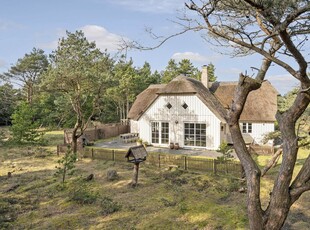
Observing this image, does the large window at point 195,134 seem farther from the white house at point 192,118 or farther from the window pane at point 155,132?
the window pane at point 155,132

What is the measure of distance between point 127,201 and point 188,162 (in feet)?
18.2

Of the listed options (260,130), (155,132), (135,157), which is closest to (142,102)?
(155,132)

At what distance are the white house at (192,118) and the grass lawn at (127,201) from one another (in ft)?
23.0

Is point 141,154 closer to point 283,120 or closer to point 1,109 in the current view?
point 283,120

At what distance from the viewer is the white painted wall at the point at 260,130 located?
22875 mm

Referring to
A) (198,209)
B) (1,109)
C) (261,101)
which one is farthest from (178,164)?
(1,109)

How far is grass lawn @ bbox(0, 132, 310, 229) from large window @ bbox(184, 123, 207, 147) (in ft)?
22.5

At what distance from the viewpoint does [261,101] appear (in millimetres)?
24328

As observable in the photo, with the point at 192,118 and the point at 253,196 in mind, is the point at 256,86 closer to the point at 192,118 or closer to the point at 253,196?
the point at 253,196

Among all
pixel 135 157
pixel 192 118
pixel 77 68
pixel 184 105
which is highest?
pixel 77 68

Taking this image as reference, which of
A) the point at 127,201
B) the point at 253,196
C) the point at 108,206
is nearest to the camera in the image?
the point at 253,196

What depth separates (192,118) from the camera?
870 inches

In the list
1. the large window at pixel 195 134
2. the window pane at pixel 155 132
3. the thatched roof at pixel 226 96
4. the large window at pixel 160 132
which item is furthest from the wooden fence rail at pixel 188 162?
the window pane at pixel 155 132

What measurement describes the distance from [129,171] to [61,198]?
4963mm
